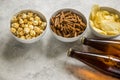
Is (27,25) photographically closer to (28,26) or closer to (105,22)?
(28,26)

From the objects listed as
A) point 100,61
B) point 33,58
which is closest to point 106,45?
point 100,61

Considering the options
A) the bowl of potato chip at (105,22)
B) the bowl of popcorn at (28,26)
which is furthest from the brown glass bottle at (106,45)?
the bowl of popcorn at (28,26)

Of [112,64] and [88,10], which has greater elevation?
[88,10]

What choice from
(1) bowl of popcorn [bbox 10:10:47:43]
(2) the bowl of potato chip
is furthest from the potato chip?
(1) bowl of popcorn [bbox 10:10:47:43]

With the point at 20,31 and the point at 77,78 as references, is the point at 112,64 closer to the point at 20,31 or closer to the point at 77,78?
the point at 77,78

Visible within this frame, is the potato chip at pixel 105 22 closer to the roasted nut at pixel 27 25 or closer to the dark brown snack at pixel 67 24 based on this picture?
the dark brown snack at pixel 67 24

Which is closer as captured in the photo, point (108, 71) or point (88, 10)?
point (108, 71)

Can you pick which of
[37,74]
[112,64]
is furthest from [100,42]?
[37,74]
